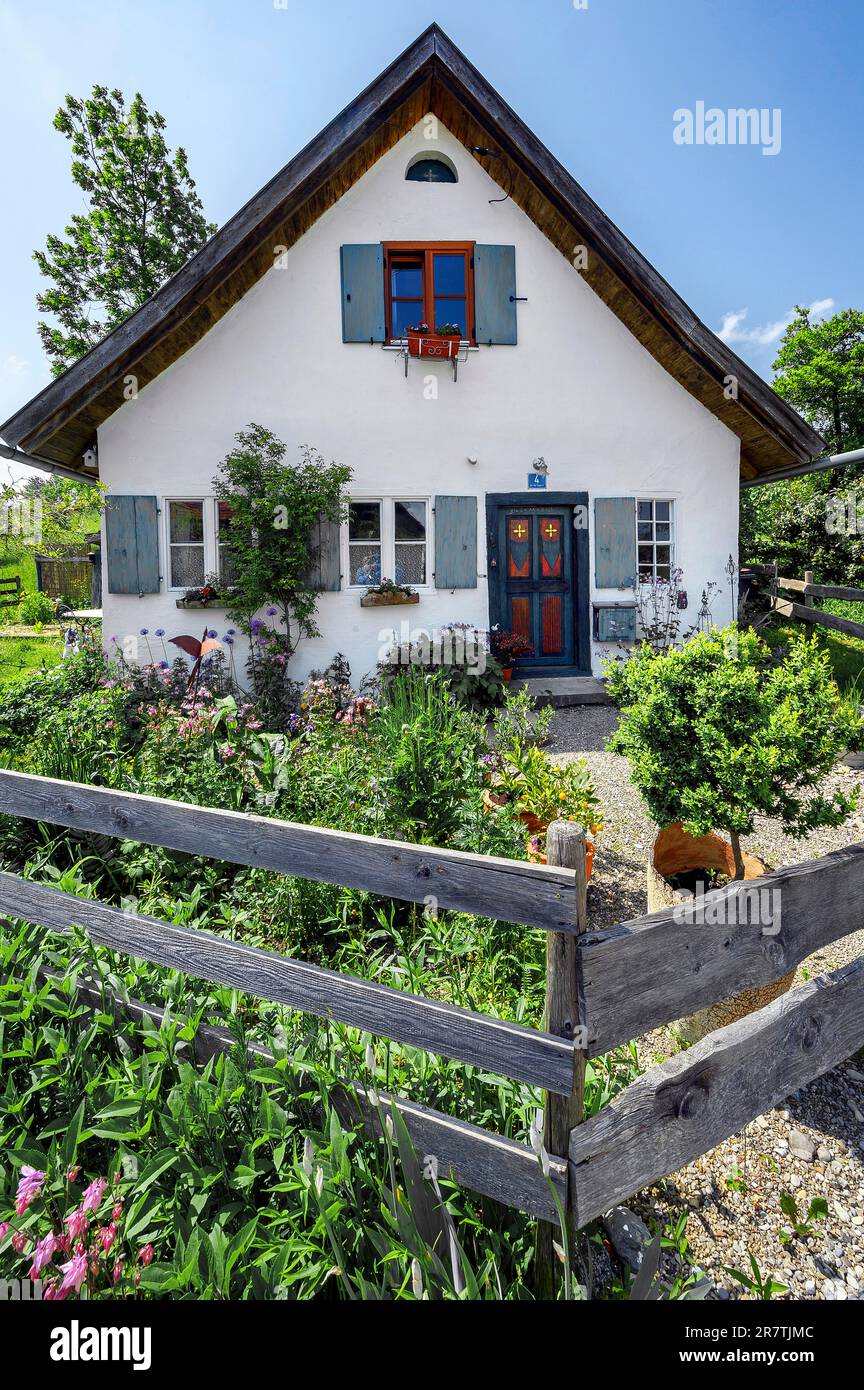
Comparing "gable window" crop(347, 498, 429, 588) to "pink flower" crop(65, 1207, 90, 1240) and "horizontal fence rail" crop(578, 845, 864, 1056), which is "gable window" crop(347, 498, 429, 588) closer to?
"horizontal fence rail" crop(578, 845, 864, 1056)

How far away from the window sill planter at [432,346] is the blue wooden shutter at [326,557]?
2.04 m

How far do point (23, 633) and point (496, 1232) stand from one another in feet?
53.7

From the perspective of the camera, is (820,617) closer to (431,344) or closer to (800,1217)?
(431,344)

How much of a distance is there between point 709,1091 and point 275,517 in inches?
248

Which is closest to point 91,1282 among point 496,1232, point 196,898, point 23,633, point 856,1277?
point 496,1232

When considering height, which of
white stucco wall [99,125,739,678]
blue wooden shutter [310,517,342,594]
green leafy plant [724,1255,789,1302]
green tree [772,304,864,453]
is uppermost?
green tree [772,304,864,453]

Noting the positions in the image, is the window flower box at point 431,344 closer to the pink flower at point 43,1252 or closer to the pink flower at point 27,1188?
the pink flower at point 27,1188

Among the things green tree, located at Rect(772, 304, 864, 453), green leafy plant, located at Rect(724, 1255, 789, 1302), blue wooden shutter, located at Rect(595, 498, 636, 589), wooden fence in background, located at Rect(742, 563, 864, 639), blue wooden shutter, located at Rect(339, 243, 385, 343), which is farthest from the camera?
green tree, located at Rect(772, 304, 864, 453)

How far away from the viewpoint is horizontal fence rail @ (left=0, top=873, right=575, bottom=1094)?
1.44 metres

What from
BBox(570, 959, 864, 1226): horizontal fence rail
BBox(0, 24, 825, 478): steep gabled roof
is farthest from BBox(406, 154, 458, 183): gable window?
BBox(570, 959, 864, 1226): horizontal fence rail

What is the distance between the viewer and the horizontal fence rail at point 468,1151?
4.75 ft

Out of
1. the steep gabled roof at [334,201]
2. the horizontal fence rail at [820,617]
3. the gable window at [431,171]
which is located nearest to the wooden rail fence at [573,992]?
the horizontal fence rail at [820,617]

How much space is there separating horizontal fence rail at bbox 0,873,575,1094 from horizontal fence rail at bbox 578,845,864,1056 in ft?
0.50

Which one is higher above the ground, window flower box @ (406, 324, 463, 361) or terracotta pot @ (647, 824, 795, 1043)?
window flower box @ (406, 324, 463, 361)
